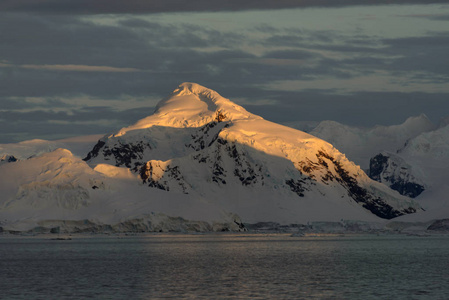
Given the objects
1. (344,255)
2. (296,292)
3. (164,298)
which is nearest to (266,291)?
(296,292)

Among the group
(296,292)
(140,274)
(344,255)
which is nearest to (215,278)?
(140,274)

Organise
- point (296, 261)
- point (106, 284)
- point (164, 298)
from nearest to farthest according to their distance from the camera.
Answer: point (164, 298) → point (106, 284) → point (296, 261)

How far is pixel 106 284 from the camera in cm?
12619

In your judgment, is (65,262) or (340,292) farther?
(65,262)

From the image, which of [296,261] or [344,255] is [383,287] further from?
[344,255]

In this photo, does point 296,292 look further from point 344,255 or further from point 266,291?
point 344,255

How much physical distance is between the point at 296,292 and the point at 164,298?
685 inches

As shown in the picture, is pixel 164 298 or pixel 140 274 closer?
pixel 164 298

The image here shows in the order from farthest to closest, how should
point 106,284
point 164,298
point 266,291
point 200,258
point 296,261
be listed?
1. point 200,258
2. point 296,261
3. point 106,284
4. point 266,291
5. point 164,298

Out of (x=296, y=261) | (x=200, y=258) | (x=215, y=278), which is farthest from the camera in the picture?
(x=200, y=258)

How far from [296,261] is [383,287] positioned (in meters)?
56.1

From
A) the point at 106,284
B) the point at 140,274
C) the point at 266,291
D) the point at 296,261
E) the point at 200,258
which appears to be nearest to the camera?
the point at 266,291

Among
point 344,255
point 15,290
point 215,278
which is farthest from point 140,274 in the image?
point 344,255

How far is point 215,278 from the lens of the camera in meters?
135
